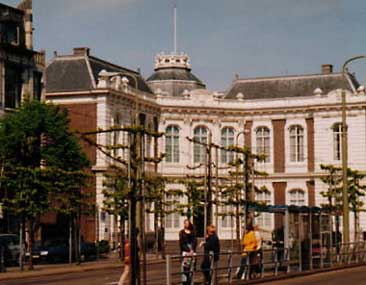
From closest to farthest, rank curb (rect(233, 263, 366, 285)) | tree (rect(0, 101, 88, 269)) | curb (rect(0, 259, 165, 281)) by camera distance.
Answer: curb (rect(233, 263, 366, 285)) → curb (rect(0, 259, 165, 281)) → tree (rect(0, 101, 88, 269))

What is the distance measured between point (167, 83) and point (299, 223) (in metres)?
54.5

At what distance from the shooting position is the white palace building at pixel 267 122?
8888 cm

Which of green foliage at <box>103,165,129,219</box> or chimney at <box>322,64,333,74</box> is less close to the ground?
chimney at <box>322,64,333,74</box>

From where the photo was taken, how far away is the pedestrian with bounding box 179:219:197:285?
28.8m

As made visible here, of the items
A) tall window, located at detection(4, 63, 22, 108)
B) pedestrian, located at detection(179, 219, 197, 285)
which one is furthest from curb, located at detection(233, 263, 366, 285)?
tall window, located at detection(4, 63, 22, 108)

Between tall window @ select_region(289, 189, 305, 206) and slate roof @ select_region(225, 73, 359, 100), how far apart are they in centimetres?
913

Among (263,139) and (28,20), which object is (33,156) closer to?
(28,20)

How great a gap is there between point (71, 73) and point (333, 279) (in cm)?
4533

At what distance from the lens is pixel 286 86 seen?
3693 inches

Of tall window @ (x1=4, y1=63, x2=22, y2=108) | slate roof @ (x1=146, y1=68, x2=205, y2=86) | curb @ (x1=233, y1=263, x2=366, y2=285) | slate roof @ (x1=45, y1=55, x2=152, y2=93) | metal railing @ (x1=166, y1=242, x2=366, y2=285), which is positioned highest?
slate roof @ (x1=146, y1=68, x2=205, y2=86)

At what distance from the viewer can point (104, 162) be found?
75.4 meters

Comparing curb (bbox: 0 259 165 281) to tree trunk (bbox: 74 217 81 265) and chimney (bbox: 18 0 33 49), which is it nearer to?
tree trunk (bbox: 74 217 81 265)

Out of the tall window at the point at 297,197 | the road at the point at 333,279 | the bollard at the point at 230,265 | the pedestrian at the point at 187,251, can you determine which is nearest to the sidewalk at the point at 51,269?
the road at the point at 333,279

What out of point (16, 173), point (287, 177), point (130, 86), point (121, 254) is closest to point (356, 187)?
point (287, 177)
